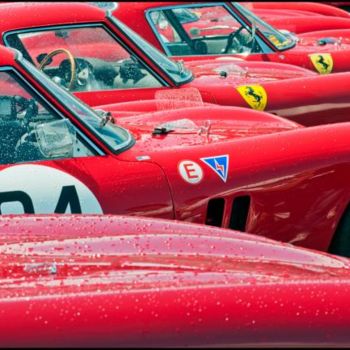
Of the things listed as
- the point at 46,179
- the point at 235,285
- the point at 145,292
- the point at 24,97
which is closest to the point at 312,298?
the point at 235,285

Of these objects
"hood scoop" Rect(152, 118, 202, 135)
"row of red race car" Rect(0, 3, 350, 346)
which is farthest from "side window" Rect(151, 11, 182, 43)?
"hood scoop" Rect(152, 118, 202, 135)

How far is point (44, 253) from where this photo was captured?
343 cm

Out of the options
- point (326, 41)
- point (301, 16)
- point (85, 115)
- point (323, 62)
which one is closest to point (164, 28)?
point (323, 62)

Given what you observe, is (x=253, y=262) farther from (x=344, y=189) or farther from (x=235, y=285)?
(x=344, y=189)

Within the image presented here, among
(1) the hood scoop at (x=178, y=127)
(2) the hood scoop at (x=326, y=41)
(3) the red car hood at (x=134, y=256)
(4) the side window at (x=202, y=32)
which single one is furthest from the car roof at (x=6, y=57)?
(2) the hood scoop at (x=326, y=41)

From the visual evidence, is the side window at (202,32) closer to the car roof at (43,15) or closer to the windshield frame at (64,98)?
the car roof at (43,15)

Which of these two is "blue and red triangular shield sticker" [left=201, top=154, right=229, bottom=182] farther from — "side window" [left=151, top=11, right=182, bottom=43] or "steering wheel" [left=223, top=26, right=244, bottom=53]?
"steering wheel" [left=223, top=26, right=244, bottom=53]

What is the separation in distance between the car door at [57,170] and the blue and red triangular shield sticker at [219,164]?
0.91 ft

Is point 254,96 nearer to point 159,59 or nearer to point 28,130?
point 159,59

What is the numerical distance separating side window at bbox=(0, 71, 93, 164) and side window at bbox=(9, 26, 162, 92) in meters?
2.12

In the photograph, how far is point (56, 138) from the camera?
5402mm

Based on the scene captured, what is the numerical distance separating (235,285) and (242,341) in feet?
0.78

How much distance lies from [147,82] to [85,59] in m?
0.52

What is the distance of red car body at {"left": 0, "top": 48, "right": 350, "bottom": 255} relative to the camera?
17.2 feet
